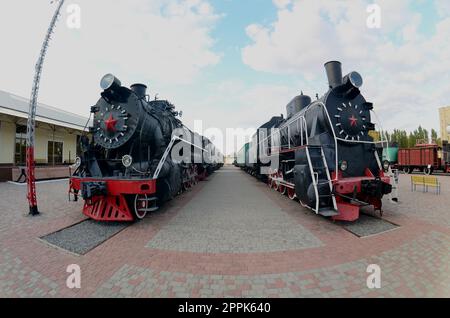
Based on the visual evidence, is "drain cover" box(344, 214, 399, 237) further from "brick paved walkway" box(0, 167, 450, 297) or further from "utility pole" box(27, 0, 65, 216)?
"utility pole" box(27, 0, 65, 216)

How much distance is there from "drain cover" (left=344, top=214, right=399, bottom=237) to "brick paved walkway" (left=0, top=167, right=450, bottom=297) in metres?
0.20

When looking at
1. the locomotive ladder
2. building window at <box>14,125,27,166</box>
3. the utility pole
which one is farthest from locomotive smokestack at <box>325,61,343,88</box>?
building window at <box>14,125,27,166</box>

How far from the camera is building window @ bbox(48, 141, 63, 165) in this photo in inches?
687

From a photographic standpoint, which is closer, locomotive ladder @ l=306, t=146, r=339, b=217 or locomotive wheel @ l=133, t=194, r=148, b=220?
locomotive ladder @ l=306, t=146, r=339, b=217

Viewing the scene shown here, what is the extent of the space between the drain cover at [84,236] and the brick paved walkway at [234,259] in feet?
0.57

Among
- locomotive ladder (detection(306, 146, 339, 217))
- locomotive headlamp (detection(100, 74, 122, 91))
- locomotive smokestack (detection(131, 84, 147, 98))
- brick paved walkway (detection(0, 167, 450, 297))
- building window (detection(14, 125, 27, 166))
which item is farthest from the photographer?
building window (detection(14, 125, 27, 166))

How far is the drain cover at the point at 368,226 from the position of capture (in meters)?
4.54

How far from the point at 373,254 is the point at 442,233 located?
88.1 inches

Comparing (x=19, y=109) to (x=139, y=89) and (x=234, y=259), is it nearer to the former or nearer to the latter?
(x=139, y=89)

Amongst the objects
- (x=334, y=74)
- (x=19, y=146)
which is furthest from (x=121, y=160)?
(x=19, y=146)

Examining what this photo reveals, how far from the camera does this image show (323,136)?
5738mm

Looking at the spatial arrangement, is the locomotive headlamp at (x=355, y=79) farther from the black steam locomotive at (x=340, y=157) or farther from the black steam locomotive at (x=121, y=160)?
the black steam locomotive at (x=121, y=160)

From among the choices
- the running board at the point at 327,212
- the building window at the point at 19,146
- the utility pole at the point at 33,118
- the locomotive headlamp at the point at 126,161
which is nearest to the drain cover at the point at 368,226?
the running board at the point at 327,212
